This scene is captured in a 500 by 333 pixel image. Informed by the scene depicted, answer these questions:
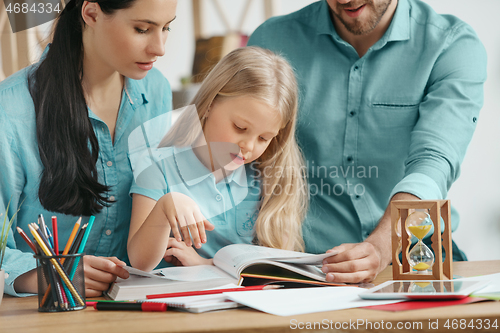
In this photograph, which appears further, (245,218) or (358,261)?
(245,218)

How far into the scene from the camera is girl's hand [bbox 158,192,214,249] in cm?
76

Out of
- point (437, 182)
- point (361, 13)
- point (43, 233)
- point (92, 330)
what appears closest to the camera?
point (92, 330)

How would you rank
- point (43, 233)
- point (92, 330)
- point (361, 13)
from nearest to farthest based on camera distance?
point (92, 330)
point (43, 233)
point (361, 13)

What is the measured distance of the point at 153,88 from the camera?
3.08 ft

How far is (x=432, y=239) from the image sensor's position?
0.69 meters


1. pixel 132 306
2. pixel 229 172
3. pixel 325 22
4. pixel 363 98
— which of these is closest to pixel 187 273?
pixel 132 306

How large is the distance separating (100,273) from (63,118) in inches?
13.0

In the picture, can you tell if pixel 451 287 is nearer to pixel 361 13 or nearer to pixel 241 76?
pixel 241 76

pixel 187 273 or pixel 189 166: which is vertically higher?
pixel 189 166

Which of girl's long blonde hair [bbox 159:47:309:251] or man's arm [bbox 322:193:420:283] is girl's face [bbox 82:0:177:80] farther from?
man's arm [bbox 322:193:420:283]

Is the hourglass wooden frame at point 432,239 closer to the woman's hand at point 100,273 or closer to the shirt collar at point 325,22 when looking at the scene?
the woman's hand at point 100,273

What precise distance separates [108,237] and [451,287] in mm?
633

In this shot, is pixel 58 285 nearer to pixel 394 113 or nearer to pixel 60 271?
pixel 60 271

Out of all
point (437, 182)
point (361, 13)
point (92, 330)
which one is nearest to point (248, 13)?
point (361, 13)
